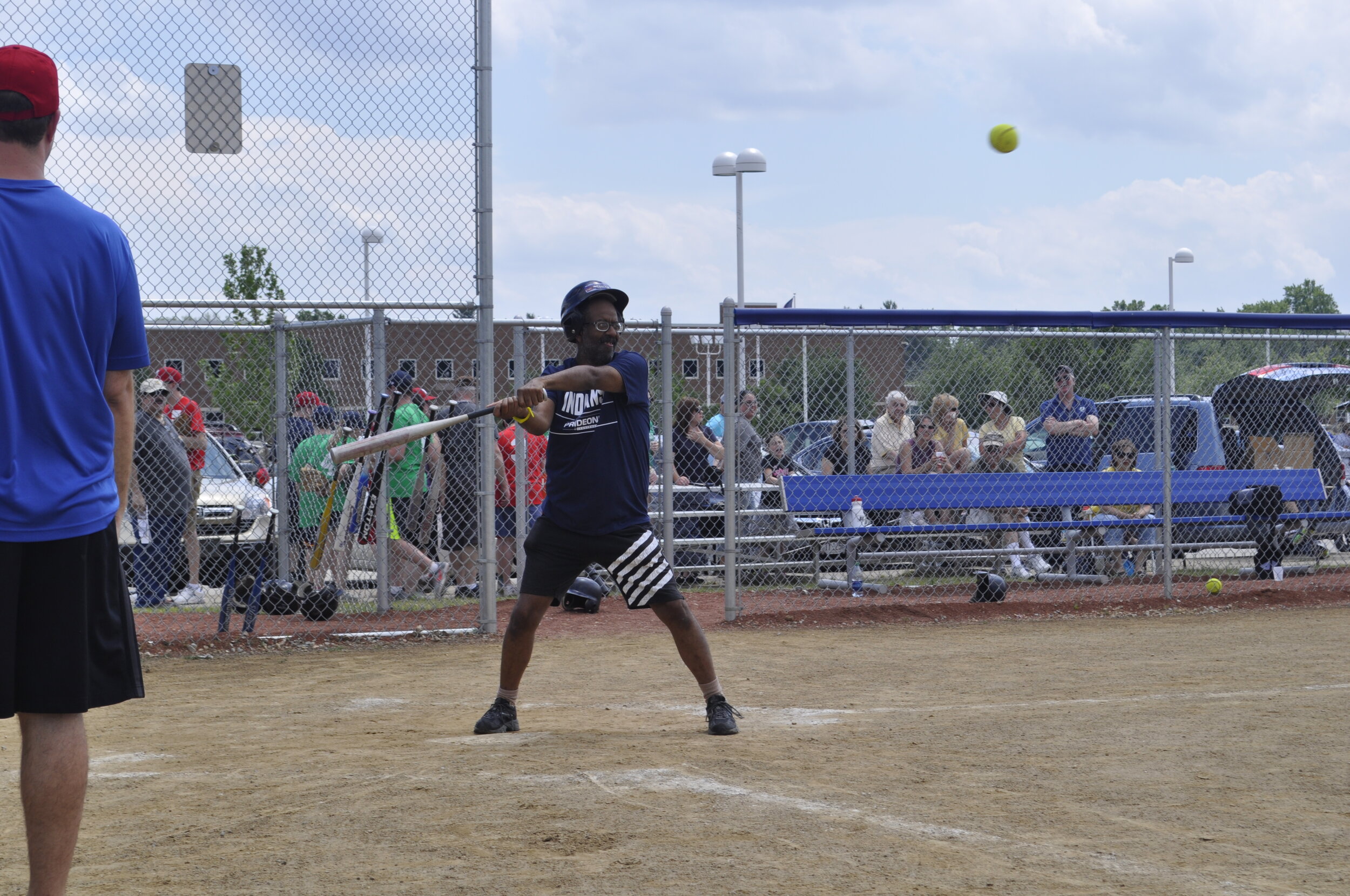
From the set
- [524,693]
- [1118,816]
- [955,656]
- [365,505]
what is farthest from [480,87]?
[1118,816]

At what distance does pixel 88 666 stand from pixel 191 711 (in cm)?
372

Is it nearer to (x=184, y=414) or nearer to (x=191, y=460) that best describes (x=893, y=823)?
(x=184, y=414)

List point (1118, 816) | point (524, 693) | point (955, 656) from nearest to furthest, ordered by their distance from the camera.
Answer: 1. point (1118, 816)
2. point (524, 693)
3. point (955, 656)

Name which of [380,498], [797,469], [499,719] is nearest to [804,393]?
[797,469]

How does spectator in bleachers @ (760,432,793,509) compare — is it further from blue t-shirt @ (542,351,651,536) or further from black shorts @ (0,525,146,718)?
black shorts @ (0,525,146,718)

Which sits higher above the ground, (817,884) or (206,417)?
(206,417)

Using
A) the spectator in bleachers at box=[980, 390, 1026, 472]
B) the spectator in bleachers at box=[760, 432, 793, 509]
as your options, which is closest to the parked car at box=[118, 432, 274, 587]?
the spectator in bleachers at box=[760, 432, 793, 509]

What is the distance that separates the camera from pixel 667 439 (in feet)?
32.4

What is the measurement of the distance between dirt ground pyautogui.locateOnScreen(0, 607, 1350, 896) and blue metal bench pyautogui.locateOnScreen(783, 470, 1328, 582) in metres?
2.54

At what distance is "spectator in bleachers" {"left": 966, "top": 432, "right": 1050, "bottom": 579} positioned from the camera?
11.3 m

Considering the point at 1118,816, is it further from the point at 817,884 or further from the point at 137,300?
the point at 137,300

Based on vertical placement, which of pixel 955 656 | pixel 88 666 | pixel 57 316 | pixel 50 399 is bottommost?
pixel 955 656

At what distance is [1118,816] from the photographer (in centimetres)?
414

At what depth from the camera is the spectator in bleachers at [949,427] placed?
1150 centimetres
